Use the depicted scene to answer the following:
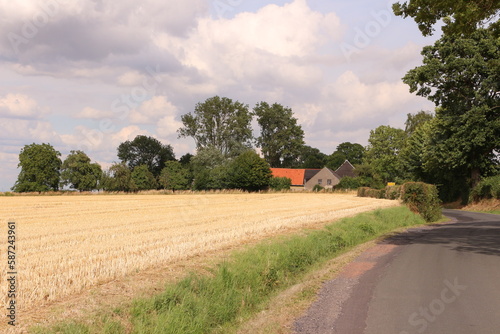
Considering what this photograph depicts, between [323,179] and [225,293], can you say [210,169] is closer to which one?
[323,179]

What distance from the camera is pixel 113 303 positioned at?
653 cm

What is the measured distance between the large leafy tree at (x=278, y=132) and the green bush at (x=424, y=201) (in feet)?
249

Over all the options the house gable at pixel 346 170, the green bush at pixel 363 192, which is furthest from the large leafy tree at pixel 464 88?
the house gable at pixel 346 170

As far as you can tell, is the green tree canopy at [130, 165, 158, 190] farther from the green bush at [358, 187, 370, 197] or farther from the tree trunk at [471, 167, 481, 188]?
the tree trunk at [471, 167, 481, 188]

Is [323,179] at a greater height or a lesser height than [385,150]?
lesser

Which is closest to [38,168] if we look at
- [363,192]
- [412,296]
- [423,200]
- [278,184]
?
[278,184]

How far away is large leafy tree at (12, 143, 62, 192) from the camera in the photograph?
72000 millimetres

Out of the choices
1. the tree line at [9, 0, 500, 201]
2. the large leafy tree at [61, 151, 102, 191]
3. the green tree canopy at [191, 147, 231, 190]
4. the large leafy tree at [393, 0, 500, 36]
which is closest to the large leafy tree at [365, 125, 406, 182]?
the tree line at [9, 0, 500, 201]

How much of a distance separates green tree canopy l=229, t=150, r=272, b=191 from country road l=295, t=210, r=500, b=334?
206ft

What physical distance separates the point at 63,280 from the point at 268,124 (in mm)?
101821

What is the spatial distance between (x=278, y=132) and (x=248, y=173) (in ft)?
108

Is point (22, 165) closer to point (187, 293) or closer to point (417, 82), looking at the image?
point (417, 82)

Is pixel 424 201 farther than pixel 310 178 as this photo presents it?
No

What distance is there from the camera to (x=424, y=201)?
3078 cm
